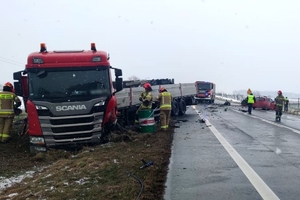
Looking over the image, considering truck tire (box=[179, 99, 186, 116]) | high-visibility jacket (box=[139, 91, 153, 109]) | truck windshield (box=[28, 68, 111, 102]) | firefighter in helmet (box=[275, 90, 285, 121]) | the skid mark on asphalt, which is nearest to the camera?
the skid mark on asphalt

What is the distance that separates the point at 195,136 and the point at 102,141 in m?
3.70

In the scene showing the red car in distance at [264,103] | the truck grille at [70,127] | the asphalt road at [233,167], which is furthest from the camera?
the red car in distance at [264,103]

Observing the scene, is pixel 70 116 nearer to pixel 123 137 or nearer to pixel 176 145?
pixel 123 137

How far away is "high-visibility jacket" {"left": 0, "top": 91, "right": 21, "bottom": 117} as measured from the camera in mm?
12094

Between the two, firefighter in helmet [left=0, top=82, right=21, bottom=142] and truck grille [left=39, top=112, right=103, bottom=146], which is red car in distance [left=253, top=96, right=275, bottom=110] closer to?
firefighter in helmet [left=0, top=82, right=21, bottom=142]

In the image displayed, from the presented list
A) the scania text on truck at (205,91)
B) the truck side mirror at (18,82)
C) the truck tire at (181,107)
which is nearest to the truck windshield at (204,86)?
the scania text on truck at (205,91)

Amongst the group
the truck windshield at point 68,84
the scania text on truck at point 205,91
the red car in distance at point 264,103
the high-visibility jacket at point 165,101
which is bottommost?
the red car in distance at point 264,103

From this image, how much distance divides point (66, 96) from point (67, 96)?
0.09ft

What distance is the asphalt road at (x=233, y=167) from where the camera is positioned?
20.5 ft

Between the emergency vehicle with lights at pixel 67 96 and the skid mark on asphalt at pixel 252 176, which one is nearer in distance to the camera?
the skid mark on asphalt at pixel 252 176

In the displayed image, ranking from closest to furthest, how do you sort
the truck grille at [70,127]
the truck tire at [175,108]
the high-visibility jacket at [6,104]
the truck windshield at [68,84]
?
the truck grille at [70,127], the truck windshield at [68,84], the high-visibility jacket at [6,104], the truck tire at [175,108]

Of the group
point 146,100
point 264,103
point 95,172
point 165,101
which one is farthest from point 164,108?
point 264,103

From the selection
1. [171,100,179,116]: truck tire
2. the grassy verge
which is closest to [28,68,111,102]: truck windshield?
the grassy verge

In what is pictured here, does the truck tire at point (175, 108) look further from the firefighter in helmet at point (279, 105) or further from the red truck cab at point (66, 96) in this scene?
the red truck cab at point (66, 96)
